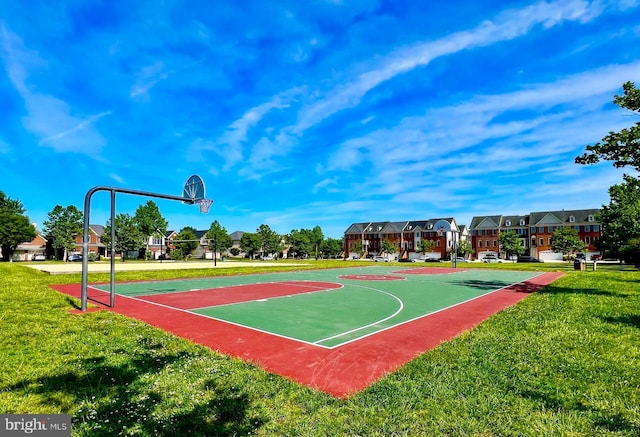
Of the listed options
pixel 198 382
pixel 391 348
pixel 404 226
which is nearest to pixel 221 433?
pixel 198 382

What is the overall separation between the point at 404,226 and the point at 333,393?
88474mm

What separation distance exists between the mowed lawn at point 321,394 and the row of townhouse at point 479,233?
60801mm

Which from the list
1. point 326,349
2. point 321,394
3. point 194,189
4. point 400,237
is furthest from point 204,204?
point 400,237

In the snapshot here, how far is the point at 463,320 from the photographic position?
10633mm

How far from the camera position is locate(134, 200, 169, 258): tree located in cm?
7206

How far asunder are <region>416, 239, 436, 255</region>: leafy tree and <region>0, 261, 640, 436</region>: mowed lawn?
75329 millimetres

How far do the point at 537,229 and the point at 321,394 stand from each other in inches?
3405

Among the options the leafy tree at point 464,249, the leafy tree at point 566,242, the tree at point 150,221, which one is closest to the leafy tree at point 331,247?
the leafy tree at point 464,249

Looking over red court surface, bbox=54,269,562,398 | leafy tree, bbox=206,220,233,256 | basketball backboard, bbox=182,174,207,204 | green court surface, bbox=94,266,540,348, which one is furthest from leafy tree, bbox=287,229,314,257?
red court surface, bbox=54,269,562,398

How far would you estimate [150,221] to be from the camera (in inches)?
2867

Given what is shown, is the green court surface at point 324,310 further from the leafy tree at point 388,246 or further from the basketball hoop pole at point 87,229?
the leafy tree at point 388,246

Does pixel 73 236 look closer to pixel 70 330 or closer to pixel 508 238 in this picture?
pixel 70 330

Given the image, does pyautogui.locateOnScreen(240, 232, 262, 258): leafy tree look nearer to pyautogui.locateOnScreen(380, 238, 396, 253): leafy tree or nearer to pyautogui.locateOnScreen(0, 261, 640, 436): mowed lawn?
pyautogui.locateOnScreen(380, 238, 396, 253): leafy tree

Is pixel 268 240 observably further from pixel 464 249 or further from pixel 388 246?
pixel 464 249
